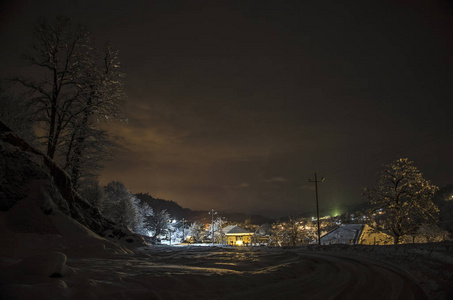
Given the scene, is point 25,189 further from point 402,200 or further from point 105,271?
point 402,200

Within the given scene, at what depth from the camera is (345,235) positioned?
58.8 metres

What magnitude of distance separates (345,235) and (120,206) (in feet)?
167

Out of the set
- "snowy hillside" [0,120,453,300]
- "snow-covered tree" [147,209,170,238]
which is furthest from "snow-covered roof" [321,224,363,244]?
"snowy hillside" [0,120,453,300]

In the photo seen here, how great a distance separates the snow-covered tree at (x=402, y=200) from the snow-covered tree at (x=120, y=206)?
38397mm

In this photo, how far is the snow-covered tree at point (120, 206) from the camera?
147 feet

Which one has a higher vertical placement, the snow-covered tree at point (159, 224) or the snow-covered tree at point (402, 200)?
the snow-covered tree at point (402, 200)

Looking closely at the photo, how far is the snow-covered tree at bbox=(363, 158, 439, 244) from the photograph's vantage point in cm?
2689

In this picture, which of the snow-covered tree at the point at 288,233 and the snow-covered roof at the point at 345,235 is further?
the snow-covered roof at the point at 345,235

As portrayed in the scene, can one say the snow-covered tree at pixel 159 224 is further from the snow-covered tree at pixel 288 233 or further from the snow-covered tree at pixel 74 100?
the snow-covered tree at pixel 74 100

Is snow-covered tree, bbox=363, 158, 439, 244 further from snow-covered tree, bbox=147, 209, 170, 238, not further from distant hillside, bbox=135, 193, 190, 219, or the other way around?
distant hillside, bbox=135, 193, 190, 219

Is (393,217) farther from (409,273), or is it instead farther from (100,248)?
(100,248)

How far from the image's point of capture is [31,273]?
5117 millimetres

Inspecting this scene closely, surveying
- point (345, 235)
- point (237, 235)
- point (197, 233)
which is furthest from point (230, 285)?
point (197, 233)

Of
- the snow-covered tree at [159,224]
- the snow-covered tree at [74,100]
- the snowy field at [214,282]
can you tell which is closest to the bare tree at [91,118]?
the snow-covered tree at [74,100]
